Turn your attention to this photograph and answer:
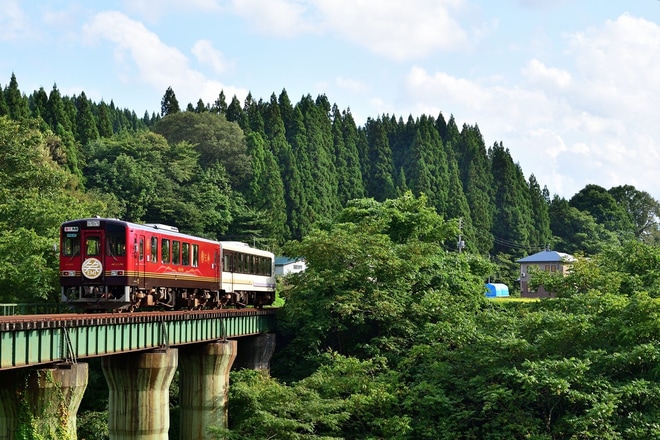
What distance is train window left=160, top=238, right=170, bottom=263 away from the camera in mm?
38594

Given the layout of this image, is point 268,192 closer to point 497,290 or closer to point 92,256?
point 497,290

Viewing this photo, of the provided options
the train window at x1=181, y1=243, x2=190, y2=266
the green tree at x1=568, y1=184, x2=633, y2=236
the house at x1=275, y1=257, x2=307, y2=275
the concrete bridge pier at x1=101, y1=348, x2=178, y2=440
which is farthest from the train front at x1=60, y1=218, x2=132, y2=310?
the green tree at x1=568, y1=184, x2=633, y2=236

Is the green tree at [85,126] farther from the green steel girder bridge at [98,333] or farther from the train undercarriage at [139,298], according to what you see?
the green steel girder bridge at [98,333]

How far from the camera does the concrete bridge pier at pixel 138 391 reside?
3559 centimetres

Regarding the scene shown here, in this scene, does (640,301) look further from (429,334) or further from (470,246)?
(470,246)

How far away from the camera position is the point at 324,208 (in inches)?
4705

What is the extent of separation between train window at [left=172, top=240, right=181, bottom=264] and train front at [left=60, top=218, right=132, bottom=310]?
453cm

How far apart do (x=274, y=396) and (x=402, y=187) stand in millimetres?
97379

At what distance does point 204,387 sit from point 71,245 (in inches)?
418

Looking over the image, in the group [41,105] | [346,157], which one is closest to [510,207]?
[346,157]

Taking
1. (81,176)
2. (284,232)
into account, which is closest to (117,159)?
(81,176)

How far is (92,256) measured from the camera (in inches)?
1399

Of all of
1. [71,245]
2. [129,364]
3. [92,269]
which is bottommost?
[129,364]

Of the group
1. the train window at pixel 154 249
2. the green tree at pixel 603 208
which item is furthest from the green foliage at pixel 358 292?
the green tree at pixel 603 208
